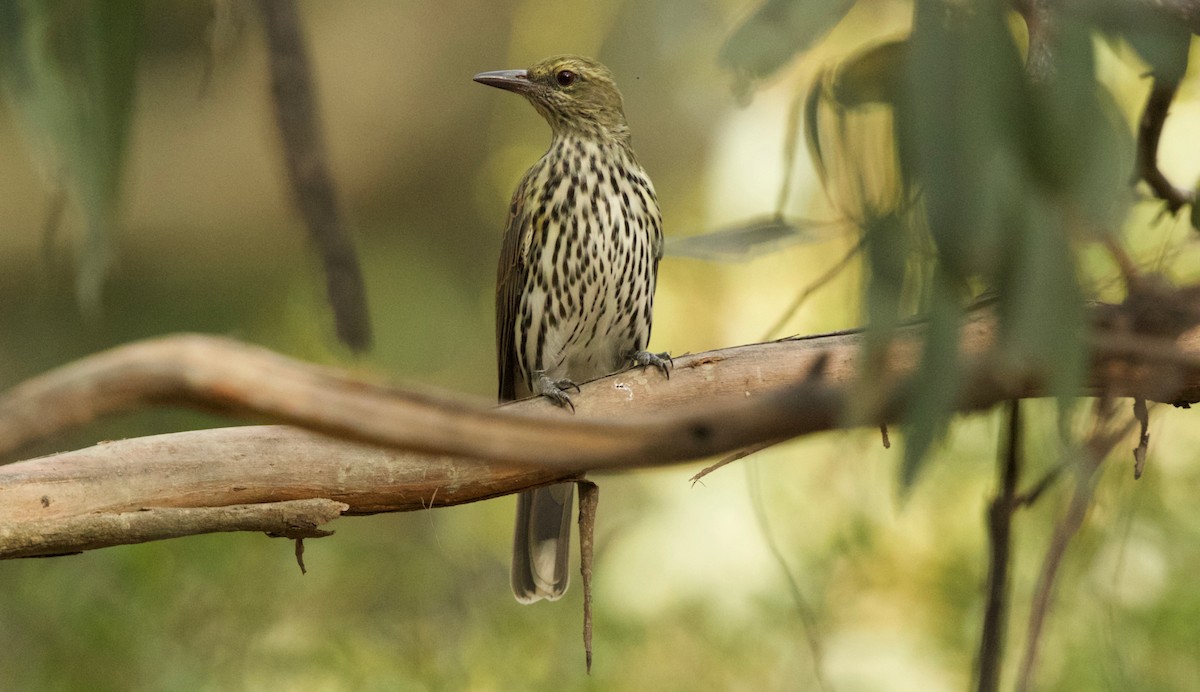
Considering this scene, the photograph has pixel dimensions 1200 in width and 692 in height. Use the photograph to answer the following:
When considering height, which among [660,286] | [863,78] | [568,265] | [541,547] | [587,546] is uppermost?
[863,78]

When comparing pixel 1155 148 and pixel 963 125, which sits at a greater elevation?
pixel 963 125

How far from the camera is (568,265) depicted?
3.69 meters

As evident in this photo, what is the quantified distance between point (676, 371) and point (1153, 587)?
198 cm

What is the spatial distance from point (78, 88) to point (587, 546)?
116cm

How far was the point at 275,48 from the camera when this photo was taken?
6.59ft

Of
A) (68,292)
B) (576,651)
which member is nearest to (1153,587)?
(576,651)

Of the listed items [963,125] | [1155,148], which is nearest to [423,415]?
[963,125]

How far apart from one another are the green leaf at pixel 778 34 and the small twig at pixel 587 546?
3.14ft

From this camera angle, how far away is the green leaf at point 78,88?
67.2 inches

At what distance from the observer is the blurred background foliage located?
1.47 meters

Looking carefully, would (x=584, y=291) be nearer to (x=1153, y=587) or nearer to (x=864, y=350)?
(x=1153, y=587)

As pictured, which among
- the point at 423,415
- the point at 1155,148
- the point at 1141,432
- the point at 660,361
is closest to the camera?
the point at 423,415

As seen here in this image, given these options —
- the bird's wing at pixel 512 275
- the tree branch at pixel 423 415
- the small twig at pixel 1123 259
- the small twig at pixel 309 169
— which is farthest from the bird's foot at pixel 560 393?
the small twig at pixel 1123 259

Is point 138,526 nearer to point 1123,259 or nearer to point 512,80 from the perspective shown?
point 1123,259
